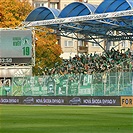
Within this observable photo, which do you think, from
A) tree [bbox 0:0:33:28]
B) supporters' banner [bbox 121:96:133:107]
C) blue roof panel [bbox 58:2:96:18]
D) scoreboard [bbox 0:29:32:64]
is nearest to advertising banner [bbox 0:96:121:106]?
supporters' banner [bbox 121:96:133:107]

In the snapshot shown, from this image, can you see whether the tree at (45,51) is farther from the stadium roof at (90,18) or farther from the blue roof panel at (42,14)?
the blue roof panel at (42,14)

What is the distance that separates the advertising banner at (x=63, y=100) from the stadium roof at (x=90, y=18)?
9938 millimetres

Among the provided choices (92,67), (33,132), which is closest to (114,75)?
(92,67)

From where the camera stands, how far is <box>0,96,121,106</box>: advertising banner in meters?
59.7

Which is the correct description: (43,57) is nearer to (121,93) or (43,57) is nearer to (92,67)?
(92,67)

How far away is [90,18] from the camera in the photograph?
231ft

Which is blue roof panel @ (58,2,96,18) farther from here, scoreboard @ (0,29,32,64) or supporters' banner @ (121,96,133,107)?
supporters' banner @ (121,96,133,107)

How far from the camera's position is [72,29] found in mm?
81625

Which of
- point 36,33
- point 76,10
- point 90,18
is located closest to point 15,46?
point 76,10

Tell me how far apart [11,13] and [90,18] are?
2673 cm

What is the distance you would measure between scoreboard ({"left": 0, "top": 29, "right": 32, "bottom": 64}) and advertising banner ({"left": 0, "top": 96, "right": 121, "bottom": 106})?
38.0 ft

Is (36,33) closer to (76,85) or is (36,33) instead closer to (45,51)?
(45,51)

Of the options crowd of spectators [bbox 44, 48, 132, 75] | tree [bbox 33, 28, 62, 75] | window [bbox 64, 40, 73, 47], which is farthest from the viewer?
window [bbox 64, 40, 73, 47]

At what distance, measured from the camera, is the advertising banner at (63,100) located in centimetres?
5972
